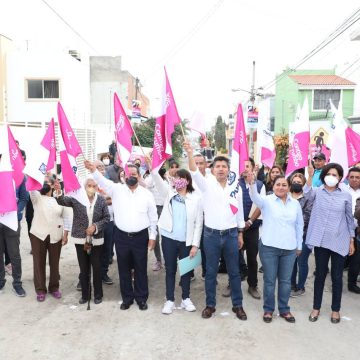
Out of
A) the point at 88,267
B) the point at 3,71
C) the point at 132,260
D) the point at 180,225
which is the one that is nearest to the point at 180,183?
the point at 180,225

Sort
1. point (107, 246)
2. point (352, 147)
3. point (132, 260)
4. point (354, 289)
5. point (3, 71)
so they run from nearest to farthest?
point (132, 260) < point (354, 289) < point (107, 246) < point (352, 147) < point (3, 71)

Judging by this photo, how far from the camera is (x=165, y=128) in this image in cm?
509

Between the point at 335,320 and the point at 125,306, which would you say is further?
the point at 125,306

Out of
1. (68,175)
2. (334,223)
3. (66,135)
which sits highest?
(66,135)

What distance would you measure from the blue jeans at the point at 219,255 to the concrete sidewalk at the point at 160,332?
248mm

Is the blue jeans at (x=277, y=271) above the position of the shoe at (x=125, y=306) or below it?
above

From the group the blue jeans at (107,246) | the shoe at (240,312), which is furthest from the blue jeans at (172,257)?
the blue jeans at (107,246)

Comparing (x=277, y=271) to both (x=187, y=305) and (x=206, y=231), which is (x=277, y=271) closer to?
(x=206, y=231)

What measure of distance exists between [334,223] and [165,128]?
223 centimetres

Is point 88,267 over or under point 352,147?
under

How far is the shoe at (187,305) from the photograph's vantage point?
16.4 feet

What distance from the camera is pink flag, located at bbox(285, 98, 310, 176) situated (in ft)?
19.9

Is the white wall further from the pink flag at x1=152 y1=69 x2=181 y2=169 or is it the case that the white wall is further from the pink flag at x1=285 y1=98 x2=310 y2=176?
the pink flag at x1=152 y1=69 x2=181 y2=169

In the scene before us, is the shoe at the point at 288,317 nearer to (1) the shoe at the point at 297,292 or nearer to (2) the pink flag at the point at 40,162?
(1) the shoe at the point at 297,292
